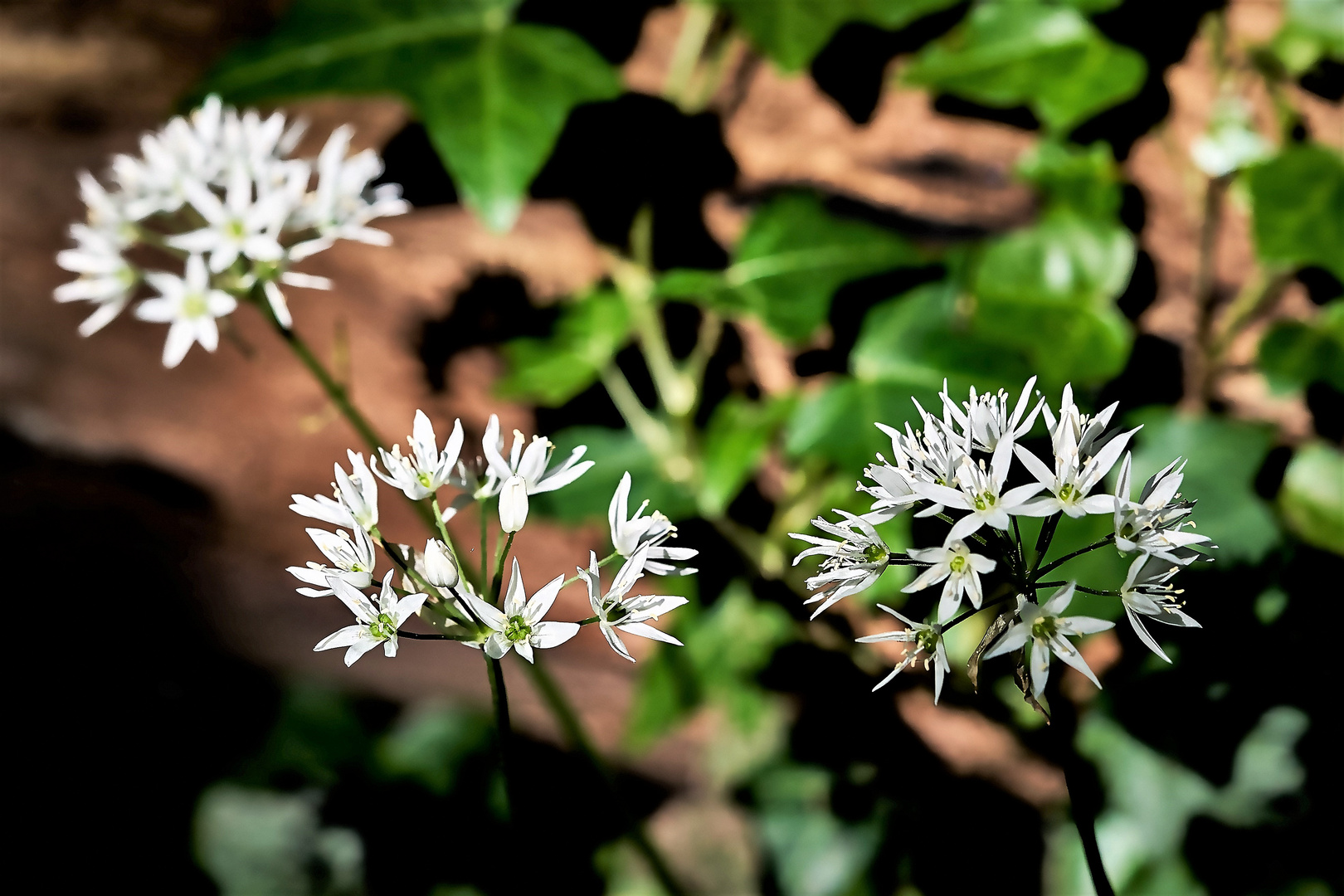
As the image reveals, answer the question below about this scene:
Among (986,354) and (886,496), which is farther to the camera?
(986,354)

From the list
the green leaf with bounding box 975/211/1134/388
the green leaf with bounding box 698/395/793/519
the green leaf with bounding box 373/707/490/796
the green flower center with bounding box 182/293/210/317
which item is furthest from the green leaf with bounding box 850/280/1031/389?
the green leaf with bounding box 373/707/490/796

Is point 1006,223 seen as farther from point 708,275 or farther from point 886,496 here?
point 886,496

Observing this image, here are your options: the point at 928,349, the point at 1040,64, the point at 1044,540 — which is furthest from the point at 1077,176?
the point at 1044,540

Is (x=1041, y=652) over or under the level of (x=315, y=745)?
over

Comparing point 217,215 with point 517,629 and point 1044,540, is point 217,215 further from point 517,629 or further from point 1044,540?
point 1044,540

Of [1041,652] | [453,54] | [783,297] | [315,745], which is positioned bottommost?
[315,745]

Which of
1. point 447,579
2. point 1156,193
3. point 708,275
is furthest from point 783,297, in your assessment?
point 447,579

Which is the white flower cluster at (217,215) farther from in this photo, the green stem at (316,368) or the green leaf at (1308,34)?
the green leaf at (1308,34)
